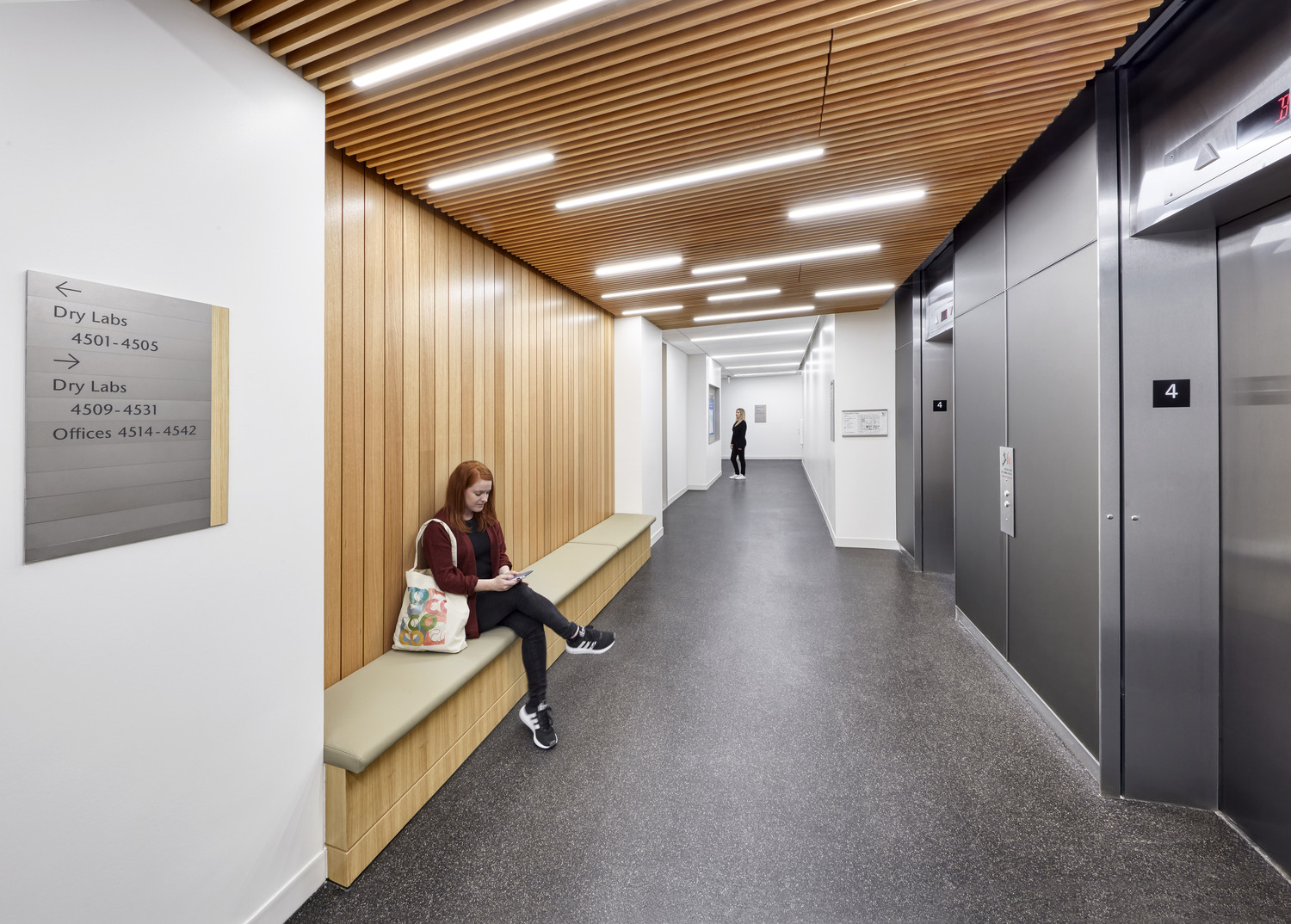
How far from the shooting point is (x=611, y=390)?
21.2 feet

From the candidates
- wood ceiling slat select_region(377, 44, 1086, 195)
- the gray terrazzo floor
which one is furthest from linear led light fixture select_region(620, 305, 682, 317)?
the gray terrazzo floor

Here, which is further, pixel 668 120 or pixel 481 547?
pixel 481 547

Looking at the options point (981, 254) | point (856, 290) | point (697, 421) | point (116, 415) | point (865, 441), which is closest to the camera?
point (116, 415)

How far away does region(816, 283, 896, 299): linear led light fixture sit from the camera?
5.21 m

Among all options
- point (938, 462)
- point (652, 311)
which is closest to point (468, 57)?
point (652, 311)

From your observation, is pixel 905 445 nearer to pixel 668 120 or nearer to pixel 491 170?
pixel 668 120

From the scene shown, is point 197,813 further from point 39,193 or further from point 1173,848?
point 1173,848

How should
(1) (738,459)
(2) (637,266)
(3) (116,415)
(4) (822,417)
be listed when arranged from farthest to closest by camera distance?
1. (1) (738,459)
2. (4) (822,417)
3. (2) (637,266)
4. (3) (116,415)

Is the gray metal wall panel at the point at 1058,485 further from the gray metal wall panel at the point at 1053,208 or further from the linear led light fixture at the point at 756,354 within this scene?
the linear led light fixture at the point at 756,354

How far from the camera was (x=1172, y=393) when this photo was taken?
212 cm

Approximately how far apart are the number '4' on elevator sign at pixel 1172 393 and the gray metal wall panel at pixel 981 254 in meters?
1.27

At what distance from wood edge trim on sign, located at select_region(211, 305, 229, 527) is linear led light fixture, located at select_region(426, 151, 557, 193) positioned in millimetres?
1551

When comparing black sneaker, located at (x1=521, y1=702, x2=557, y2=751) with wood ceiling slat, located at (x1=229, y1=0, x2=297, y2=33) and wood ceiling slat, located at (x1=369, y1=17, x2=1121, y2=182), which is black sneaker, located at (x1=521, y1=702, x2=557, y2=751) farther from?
wood ceiling slat, located at (x1=229, y1=0, x2=297, y2=33)

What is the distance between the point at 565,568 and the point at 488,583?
1.44 metres
